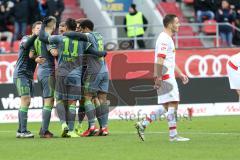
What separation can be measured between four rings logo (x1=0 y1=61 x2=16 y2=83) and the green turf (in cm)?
530

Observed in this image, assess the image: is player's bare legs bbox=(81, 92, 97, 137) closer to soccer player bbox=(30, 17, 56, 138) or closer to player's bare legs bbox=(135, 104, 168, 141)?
soccer player bbox=(30, 17, 56, 138)

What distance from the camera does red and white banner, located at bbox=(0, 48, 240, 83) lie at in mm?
24953

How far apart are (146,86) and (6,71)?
159 inches

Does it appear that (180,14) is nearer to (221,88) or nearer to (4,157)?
(221,88)

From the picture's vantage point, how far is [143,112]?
24250mm

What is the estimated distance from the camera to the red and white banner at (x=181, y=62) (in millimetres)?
24953

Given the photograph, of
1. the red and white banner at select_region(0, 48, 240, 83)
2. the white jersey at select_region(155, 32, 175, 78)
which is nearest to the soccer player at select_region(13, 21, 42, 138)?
the white jersey at select_region(155, 32, 175, 78)

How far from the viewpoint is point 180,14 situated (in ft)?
109

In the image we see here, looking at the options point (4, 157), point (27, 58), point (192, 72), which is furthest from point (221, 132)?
point (192, 72)

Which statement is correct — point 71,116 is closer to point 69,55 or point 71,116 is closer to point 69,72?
point 69,72

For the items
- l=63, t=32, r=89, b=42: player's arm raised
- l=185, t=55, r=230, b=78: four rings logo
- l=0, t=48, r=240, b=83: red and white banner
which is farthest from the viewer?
l=185, t=55, r=230, b=78: four rings logo

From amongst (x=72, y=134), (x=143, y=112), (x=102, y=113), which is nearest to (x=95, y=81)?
(x=102, y=113)

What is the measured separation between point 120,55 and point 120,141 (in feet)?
32.2

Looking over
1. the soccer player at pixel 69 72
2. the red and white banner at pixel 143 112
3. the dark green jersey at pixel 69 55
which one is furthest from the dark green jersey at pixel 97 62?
the red and white banner at pixel 143 112
